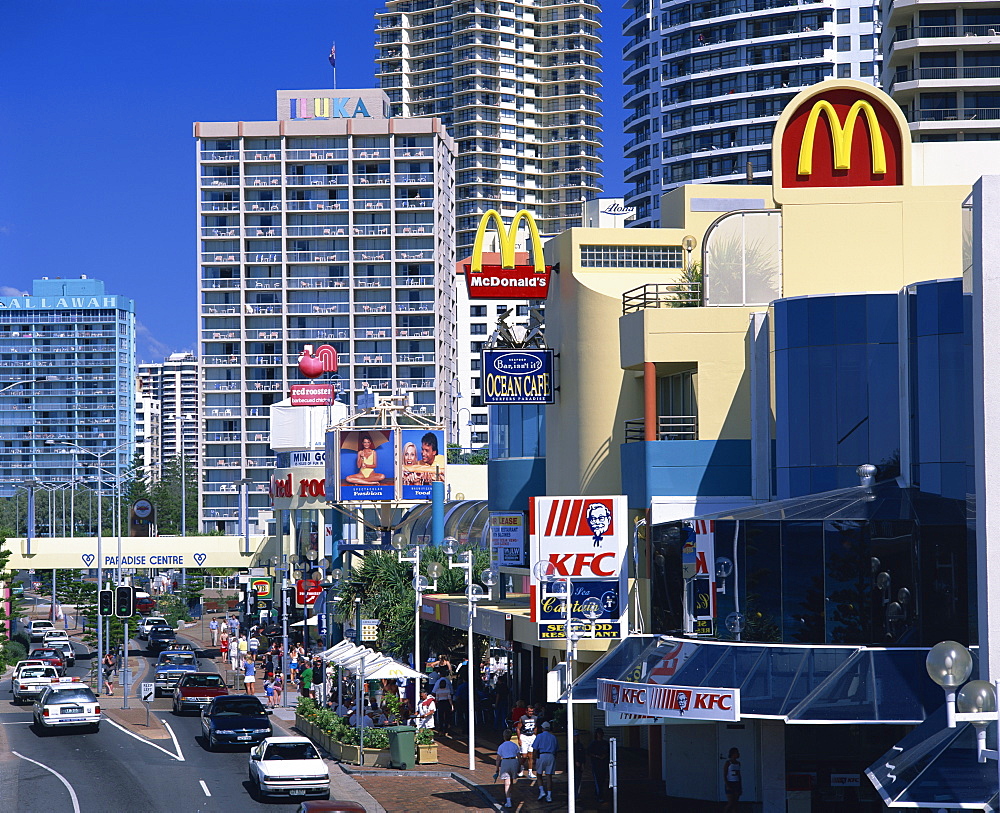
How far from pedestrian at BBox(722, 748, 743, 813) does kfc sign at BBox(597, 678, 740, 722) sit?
9.21 ft

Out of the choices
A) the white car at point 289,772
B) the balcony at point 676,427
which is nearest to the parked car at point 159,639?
the white car at point 289,772

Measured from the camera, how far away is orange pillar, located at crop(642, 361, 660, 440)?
32.8 m

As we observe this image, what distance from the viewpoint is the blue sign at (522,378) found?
126ft

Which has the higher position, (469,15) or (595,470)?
(469,15)

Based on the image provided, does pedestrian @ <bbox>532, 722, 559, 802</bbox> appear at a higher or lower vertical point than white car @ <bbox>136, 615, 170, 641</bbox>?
higher

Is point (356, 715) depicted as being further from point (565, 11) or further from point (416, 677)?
point (565, 11)

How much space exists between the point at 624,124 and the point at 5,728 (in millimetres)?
91531

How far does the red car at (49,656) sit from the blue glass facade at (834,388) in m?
43.9

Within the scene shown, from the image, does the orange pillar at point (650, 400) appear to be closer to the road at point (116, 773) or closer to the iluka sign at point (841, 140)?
the iluka sign at point (841, 140)

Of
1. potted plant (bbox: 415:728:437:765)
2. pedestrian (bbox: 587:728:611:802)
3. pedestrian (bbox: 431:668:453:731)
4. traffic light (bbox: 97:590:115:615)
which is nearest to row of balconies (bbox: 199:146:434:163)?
traffic light (bbox: 97:590:115:615)

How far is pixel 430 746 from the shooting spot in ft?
114

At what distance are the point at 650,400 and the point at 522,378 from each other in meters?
6.54

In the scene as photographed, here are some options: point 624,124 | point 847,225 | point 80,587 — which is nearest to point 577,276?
point 847,225

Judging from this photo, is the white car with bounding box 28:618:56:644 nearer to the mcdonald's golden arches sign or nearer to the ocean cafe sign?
the ocean cafe sign
